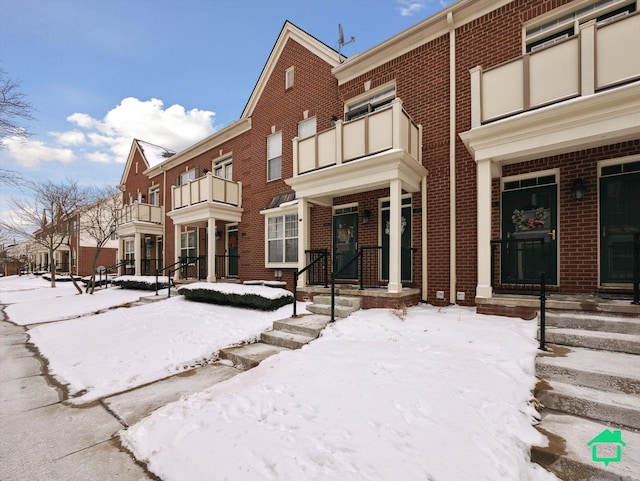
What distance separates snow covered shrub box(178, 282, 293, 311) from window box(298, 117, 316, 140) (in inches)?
202

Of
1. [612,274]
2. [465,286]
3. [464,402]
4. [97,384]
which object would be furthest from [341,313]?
[612,274]

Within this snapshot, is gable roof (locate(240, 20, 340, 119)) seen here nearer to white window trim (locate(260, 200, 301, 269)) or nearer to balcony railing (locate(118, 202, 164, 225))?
white window trim (locate(260, 200, 301, 269))

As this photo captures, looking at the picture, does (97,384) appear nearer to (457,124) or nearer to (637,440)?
(637,440)

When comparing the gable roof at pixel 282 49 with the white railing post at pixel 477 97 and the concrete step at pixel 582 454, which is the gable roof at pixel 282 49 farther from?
the concrete step at pixel 582 454

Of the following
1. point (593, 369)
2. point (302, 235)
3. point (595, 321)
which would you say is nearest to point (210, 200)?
point (302, 235)

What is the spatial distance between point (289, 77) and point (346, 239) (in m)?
6.34

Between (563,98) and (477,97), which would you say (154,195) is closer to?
(477,97)

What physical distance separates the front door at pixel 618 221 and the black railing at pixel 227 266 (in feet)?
37.0

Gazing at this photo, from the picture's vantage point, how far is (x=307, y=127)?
10.1m

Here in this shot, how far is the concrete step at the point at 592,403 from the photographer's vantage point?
267 cm

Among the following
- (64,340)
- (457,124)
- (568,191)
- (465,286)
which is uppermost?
(457,124)

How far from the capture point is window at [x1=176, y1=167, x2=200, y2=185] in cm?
1472

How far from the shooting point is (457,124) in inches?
274

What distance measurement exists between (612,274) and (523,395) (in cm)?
399
